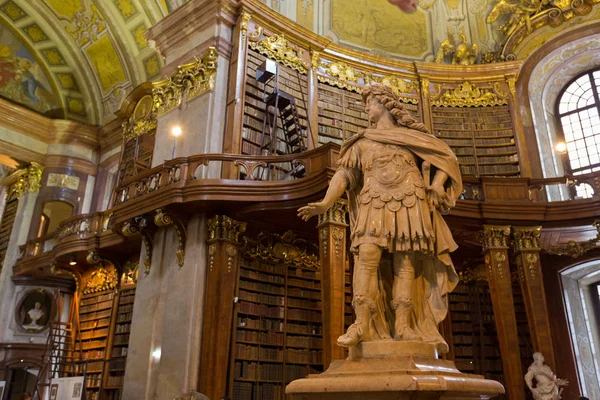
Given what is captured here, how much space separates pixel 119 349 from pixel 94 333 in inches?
66.7

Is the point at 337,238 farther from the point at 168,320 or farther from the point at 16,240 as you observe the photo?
the point at 16,240

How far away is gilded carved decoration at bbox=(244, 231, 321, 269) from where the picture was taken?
8.12 meters

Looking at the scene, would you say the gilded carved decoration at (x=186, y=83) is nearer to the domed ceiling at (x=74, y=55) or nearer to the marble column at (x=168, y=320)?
the marble column at (x=168, y=320)

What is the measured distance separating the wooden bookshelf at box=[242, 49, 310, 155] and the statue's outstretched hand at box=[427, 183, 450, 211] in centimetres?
568

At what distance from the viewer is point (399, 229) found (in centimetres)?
300

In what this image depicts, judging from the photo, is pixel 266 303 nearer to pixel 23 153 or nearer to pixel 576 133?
pixel 576 133

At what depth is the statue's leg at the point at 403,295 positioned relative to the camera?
9.45ft

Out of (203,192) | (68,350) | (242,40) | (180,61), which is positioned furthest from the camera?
(68,350)

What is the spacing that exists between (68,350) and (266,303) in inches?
196

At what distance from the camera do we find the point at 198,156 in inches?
301

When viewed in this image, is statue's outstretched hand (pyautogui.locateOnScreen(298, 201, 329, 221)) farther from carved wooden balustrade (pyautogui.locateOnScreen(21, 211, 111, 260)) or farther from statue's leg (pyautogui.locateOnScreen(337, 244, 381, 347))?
carved wooden balustrade (pyautogui.locateOnScreen(21, 211, 111, 260))

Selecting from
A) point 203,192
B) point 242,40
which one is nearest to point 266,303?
point 203,192

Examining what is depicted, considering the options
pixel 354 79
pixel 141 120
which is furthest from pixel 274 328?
pixel 141 120

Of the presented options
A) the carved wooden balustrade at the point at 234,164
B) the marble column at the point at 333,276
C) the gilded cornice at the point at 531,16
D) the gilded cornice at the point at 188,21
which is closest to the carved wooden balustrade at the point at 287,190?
the carved wooden balustrade at the point at 234,164
